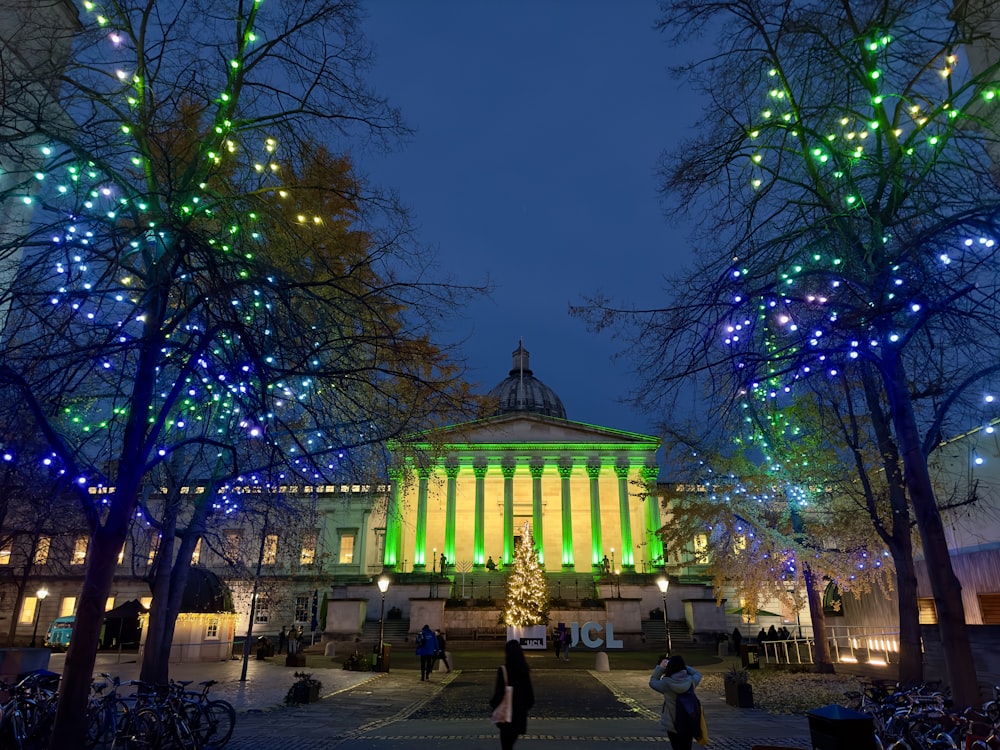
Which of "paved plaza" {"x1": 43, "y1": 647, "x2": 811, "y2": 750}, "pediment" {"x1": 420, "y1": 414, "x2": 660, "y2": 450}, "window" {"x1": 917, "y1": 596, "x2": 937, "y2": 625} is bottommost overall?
"paved plaza" {"x1": 43, "y1": 647, "x2": 811, "y2": 750}

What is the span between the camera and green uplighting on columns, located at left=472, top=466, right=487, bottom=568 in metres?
53.3

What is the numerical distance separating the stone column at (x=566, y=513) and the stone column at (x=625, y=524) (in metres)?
4.14

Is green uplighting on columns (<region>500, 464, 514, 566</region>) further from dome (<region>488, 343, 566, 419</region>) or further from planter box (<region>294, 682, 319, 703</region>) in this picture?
planter box (<region>294, 682, 319, 703</region>)

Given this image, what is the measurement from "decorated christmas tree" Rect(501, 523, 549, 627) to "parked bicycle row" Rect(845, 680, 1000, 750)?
29.5m

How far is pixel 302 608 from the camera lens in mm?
54281

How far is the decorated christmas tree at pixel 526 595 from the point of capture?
124 ft

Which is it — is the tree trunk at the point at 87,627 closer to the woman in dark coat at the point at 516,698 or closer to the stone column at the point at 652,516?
the woman in dark coat at the point at 516,698

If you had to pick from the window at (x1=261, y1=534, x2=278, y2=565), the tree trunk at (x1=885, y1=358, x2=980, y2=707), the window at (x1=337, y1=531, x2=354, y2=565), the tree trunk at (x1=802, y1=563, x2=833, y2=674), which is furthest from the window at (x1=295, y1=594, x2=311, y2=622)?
the tree trunk at (x1=885, y1=358, x2=980, y2=707)

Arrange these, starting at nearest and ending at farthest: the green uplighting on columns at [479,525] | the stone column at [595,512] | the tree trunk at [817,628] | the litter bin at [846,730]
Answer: the litter bin at [846,730], the tree trunk at [817,628], the green uplighting on columns at [479,525], the stone column at [595,512]

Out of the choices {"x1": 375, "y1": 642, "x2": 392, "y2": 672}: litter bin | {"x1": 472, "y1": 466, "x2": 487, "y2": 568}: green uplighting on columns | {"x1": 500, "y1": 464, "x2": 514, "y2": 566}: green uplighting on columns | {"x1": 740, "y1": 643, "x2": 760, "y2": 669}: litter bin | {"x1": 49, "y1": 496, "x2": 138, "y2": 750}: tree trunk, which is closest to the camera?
{"x1": 49, "y1": 496, "x2": 138, "y2": 750}: tree trunk

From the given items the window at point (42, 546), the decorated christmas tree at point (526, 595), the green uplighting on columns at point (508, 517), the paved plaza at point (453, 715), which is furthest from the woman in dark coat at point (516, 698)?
the green uplighting on columns at point (508, 517)

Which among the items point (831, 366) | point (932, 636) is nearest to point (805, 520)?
point (932, 636)

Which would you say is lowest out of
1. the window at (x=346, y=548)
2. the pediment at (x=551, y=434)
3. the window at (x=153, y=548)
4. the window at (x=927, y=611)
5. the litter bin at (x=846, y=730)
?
the litter bin at (x=846, y=730)

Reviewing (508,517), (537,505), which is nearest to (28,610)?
(508,517)
